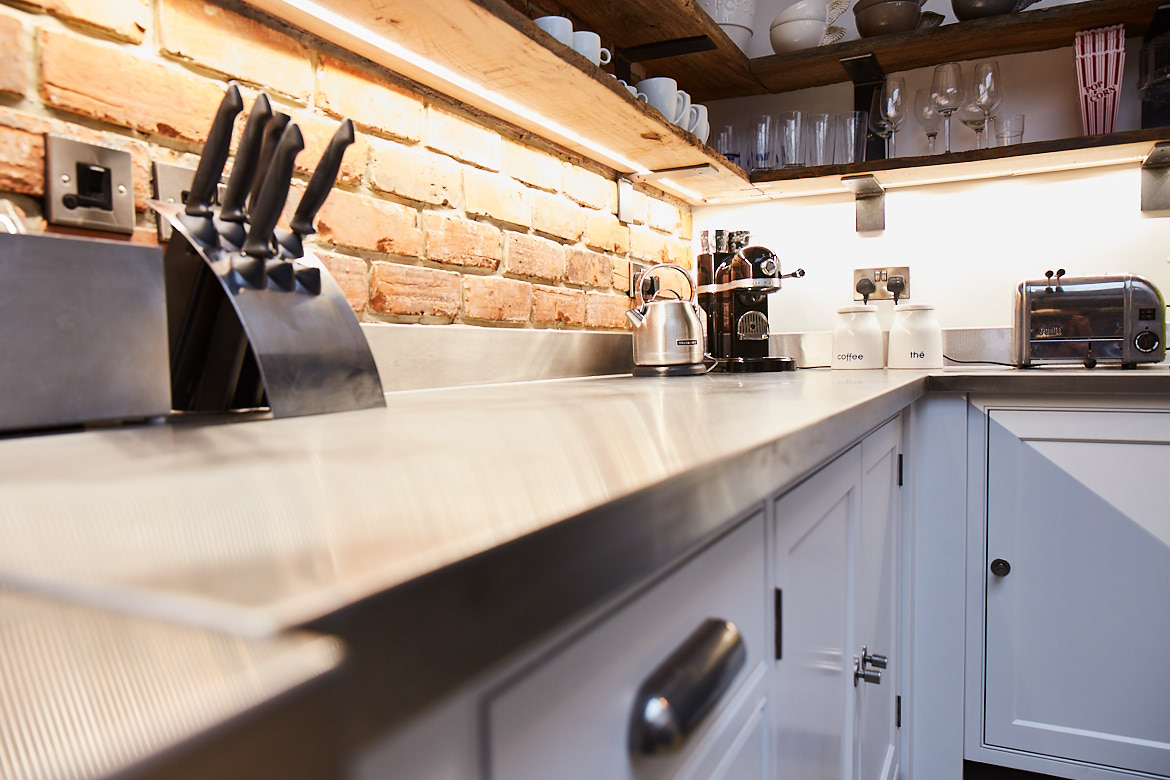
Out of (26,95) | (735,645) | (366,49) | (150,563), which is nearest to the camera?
(150,563)

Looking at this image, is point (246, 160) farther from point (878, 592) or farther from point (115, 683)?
point (878, 592)

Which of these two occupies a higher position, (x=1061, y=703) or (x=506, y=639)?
(x=506, y=639)

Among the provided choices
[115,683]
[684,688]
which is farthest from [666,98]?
[115,683]

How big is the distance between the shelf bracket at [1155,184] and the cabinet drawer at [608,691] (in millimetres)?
2239

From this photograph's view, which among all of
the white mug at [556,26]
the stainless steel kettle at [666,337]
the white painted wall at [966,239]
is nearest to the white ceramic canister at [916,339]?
the white painted wall at [966,239]

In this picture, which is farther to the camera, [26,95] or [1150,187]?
[1150,187]

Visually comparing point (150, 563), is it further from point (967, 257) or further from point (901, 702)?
point (967, 257)

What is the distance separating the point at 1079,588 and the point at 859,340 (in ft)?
2.89

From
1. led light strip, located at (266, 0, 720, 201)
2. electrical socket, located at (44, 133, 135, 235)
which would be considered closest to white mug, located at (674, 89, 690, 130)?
led light strip, located at (266, 0, 720, 201)

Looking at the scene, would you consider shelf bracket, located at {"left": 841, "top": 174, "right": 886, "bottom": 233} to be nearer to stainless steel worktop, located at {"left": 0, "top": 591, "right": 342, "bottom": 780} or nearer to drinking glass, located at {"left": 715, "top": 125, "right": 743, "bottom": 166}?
drinking glass, located at {"left": 715, "top": 125, "right": 743, "bottom": 166}

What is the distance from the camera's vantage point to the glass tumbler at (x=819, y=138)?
229 cm

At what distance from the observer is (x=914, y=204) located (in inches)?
93.8

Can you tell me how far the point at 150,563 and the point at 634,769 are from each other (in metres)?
0.29

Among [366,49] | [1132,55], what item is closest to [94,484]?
[366,49]
